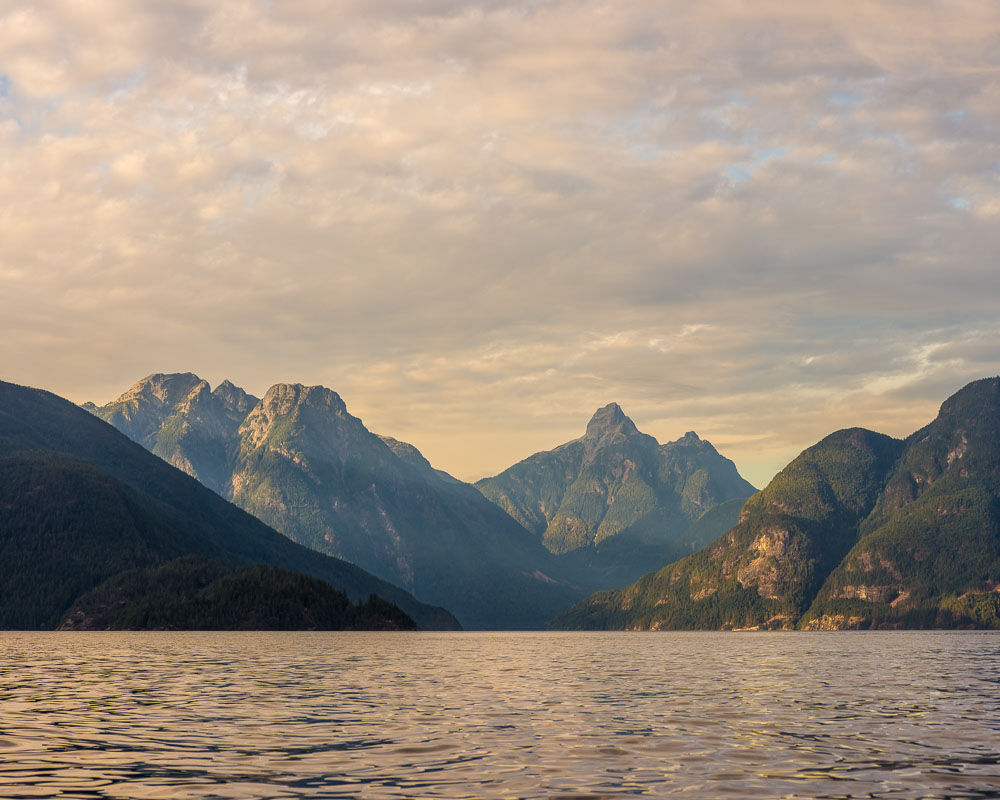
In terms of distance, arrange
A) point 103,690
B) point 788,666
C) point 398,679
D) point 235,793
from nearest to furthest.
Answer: point 235,793, point 103,690, point 398,679, point 788,666

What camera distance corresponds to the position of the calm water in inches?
1380

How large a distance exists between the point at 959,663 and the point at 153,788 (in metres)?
129

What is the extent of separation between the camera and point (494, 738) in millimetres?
48531

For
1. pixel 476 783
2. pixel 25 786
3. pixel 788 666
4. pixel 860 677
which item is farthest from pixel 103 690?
pixel 788 666

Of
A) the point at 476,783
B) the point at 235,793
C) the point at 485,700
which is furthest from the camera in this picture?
the point at 485,700

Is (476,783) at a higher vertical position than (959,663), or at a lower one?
higher

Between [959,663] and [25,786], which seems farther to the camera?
[959,663]

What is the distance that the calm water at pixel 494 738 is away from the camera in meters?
35.1

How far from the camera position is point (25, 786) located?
33.9 m

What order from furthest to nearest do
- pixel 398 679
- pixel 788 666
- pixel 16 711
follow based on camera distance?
pixel 788 666 < pixel 398 679 < pixel 16 711

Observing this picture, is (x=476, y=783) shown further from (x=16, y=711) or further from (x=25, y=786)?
(x=16, y=711)

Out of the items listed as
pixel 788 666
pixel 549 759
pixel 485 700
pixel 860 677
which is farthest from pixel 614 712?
pixel 788 666

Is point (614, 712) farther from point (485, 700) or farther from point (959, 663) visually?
point (959, 663)

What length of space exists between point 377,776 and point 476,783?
398 cm
